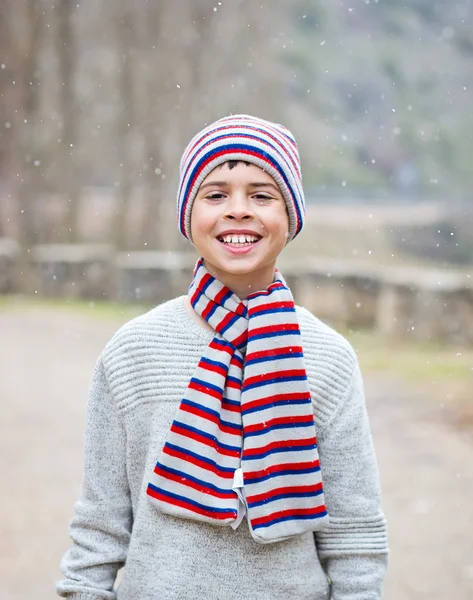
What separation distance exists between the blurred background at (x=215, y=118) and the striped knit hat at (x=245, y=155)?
4.54m

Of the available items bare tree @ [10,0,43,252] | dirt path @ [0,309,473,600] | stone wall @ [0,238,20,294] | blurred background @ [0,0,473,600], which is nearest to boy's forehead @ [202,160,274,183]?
dirt path @ [0,309,473,600]

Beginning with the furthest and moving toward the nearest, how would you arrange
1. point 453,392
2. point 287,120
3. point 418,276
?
point 287,120, point 418,276, point 453,392

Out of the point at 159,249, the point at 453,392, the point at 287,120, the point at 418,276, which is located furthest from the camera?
the point at 287,120

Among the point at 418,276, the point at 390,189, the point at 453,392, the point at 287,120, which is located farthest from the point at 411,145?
the point at 453,392

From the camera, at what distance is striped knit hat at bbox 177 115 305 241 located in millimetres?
1253

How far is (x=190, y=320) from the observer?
1328 mm

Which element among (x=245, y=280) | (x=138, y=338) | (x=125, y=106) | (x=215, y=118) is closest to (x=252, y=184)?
(x=245, y=280)

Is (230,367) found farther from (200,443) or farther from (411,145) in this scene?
(411,145)

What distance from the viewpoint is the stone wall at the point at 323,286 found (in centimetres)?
675

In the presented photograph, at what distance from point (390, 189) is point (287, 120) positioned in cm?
165

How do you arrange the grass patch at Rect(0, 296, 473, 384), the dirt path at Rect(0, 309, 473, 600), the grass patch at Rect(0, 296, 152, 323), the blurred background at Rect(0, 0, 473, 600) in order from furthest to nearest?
the grass patch at Rect(0, 296, 152, 323)
the blurred background at Rect(0, 0, 473, 600)
the grass patch at Rect(0, 296, 473, 384)
the dirt path at Rect(0, 309, 473, 600)

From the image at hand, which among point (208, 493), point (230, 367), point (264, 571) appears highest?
point (230, 367)

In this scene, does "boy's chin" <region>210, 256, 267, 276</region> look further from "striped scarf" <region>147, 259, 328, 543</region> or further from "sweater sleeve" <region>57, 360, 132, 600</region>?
"sweater sleeve" <region>57, 360, 132, 600</region>

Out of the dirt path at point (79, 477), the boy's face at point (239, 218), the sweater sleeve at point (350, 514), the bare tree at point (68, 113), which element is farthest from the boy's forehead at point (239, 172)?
the bare tree at point (68, 113)
